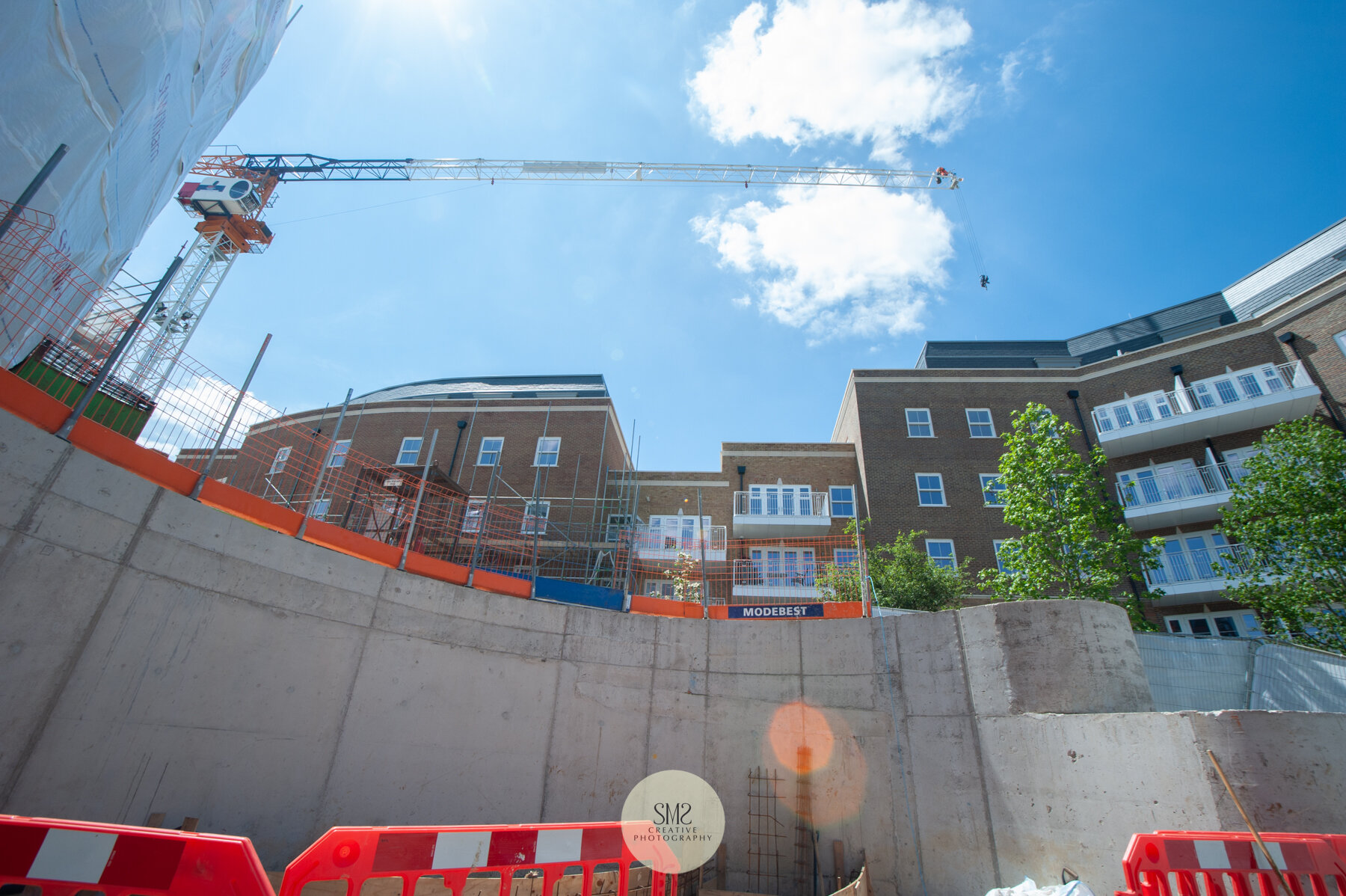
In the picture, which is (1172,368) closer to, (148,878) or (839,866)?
(839,866)

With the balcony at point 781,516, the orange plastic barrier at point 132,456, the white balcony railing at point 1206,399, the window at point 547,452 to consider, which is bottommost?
the orange plastic barrier at point 132,456

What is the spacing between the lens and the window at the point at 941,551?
71.8 ft

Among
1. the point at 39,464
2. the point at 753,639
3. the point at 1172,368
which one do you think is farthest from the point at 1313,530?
the point at 39,464

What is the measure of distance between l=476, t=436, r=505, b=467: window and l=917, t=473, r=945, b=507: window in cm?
1788

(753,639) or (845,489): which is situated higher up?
(845,489)

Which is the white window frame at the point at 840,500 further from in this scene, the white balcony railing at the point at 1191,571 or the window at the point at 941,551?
the white balcony railing at the point at 1191,571

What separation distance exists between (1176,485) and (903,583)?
1263 centimetres

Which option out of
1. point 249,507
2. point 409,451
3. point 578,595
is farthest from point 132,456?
point 409,451

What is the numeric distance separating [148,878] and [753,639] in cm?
822

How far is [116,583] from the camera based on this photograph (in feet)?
17.7

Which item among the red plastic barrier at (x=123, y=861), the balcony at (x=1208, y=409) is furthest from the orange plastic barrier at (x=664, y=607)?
the balcony at (x=1208, y=409)

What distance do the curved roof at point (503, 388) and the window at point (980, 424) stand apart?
1597 cm

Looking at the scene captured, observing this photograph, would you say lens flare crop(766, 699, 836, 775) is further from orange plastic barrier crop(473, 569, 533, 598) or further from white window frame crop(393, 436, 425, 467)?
white window frame crop(393, 436, 425, 467)

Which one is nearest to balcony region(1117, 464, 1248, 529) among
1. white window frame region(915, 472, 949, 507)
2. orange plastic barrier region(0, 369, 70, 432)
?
white window frame region(915, 472, 949, 507)
